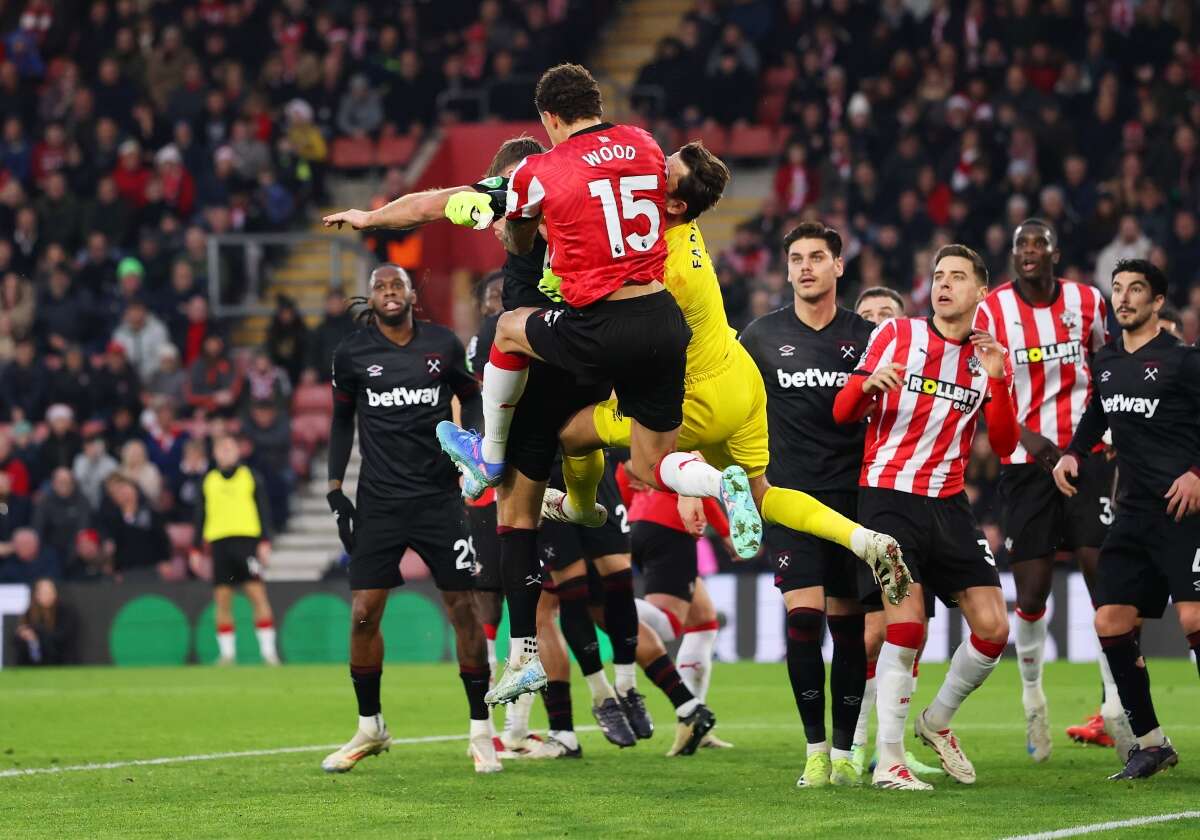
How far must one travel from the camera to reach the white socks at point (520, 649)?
26.0ft

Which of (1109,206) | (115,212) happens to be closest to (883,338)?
(1109,206)

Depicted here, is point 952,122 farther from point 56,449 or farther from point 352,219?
point 352,219

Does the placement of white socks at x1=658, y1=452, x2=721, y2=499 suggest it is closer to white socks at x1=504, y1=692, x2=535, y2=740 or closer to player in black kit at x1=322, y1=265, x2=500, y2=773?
player in black kit at x1=322, y1=265, x2=500, y2=773

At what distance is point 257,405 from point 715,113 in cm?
681

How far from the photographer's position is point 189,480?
810 inches

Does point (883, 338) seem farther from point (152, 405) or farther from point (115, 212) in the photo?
point (115, 212)

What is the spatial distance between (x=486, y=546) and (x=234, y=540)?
8.87 m

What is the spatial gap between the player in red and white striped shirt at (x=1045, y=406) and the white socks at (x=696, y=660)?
6.23ft

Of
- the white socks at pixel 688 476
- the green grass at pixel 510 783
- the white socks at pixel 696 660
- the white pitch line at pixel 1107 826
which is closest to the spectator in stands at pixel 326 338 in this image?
the green grass at pixel 510 783

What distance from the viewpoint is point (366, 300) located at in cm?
1009

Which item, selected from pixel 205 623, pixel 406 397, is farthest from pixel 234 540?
pixel 406 397

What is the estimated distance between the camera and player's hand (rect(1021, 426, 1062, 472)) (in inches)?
391

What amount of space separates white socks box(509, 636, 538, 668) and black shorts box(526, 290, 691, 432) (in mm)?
1213

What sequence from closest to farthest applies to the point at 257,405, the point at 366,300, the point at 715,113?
the point at 366,300 → the point at 257,405 → the point at 715,113
